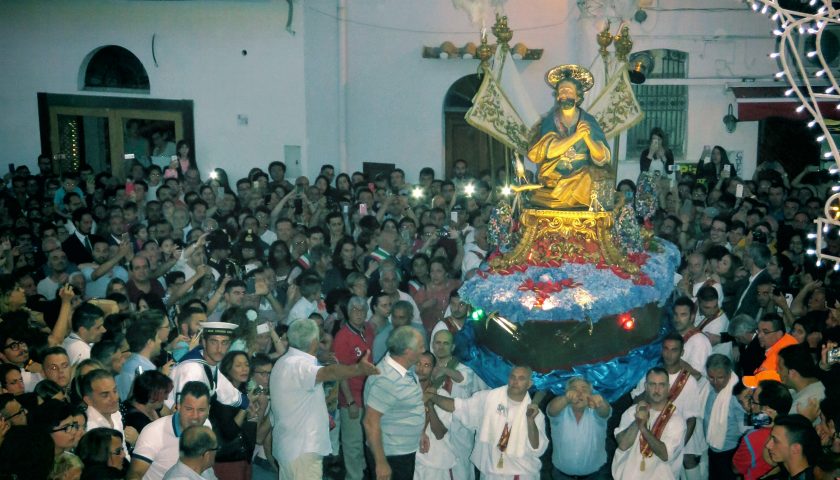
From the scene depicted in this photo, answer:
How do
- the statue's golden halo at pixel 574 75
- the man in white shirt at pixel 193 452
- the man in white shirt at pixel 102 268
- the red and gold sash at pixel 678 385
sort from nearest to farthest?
the man in white shirt at pixel 193 452 → the red and gold sash at pixel 678 385 → the man in white shirt at pixel 102 268 → the statue's golden halo at pixel 574 75

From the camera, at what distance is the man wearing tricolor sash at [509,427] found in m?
6.50

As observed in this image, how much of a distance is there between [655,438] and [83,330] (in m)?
4.18

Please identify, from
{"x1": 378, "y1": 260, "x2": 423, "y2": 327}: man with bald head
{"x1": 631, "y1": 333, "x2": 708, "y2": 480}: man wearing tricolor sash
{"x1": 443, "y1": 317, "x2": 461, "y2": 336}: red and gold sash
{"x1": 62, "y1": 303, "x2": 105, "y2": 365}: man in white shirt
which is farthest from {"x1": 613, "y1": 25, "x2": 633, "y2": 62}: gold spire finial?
{"x1": 62, "y1": 303, "x2": 105, "y2": 365}: man in white shirt

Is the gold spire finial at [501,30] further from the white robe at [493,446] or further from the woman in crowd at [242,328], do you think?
the white robe at [493,446]

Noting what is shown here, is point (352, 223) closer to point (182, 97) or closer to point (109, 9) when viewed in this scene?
point (182, 97)

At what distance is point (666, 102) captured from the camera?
51.0 feet

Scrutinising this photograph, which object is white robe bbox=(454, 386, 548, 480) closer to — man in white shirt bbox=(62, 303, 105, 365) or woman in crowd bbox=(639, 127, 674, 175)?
man in white shirt bbox=(62, 303, 105, 365)

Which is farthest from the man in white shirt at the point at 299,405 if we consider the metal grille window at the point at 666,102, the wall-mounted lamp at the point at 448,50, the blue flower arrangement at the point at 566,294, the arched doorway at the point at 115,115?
the metal grille window at the point at 666,102

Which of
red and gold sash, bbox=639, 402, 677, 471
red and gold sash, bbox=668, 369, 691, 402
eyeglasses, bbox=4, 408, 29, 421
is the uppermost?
eyeglasses, bbox=4, 408, 29, 421

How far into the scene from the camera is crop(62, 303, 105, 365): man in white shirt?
6875mm

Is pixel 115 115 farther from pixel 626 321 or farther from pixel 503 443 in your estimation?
pixel 503 443

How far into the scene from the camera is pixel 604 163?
9336 mm

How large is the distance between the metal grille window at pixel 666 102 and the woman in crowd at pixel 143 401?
11.2 m

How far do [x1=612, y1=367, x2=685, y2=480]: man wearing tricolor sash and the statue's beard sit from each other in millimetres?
3510
